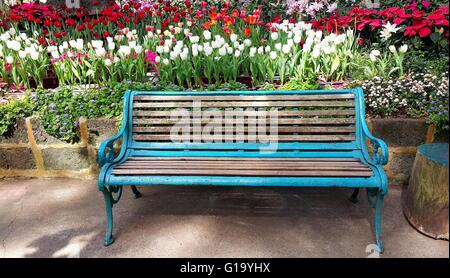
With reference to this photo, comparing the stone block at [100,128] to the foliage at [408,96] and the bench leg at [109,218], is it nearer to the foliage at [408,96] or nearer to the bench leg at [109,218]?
the bench leg at [109,218]

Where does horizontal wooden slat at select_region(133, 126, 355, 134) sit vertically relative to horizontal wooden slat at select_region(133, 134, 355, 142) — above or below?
above

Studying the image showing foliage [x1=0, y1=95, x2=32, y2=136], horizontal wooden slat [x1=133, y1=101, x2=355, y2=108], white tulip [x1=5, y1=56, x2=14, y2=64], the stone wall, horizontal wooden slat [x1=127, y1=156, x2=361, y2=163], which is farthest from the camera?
white tulip [x1=5, y1=56, x2=14, y2=64]

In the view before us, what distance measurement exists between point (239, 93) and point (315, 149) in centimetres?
71

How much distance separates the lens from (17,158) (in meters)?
3.59

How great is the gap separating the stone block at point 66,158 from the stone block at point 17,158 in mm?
147

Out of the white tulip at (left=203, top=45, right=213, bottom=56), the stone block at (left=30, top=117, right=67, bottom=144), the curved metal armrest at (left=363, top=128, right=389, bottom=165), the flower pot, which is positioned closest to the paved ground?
the stone block at (left=30, top=117, right=67, bottom=144)

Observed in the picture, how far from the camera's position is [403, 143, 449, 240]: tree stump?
7.69 ft

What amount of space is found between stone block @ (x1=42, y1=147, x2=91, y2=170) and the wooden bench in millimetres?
843

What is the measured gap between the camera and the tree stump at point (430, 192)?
7.69 feet

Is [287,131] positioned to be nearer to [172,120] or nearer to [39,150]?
[172,120]

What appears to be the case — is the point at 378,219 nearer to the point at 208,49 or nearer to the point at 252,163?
the point at 252,163

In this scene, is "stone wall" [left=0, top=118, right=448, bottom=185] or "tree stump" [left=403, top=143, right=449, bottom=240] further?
"stone wall" [left=0, top=118, right=448, bottom=185]

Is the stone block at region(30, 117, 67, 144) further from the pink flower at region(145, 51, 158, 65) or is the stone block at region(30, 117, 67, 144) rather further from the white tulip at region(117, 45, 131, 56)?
the pink flower at region(145, 51, 158, 65)

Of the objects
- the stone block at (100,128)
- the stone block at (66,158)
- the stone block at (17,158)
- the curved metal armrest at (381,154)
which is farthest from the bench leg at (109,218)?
the curved metal armrest at (381,154)
